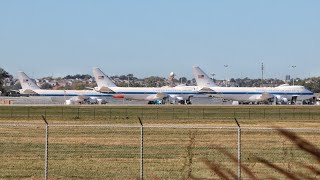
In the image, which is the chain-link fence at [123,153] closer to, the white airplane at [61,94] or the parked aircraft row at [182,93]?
the parked aircraft row at [182,93]

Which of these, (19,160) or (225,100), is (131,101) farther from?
(19,160)

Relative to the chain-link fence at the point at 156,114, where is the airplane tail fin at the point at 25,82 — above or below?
above

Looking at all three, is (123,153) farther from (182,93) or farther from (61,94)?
(61,94)

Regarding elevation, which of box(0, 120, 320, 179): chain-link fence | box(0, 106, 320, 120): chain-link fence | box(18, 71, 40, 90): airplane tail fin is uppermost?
box(18, 71, 40, 90): airplane tail fin

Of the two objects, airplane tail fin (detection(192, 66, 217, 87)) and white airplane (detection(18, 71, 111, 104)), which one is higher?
airplane tail fin (detection(192, 66, 217, 87))

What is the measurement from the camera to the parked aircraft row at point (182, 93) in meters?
135

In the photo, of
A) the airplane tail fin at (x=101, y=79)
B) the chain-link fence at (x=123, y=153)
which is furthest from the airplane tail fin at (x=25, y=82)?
the chain-link fence at (x=123, y=153)

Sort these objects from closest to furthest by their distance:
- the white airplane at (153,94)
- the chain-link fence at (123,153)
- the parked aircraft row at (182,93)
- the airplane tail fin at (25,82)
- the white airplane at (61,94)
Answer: the chain-link fence at (123,153), the parked aircraft row at (182,93), the white airplane at (153,94), the white airplane at (61,94), the airplane tail fin at (25,82)

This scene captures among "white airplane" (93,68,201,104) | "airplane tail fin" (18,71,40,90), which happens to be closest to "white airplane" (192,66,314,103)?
"white airplane" (93,68,201,104)

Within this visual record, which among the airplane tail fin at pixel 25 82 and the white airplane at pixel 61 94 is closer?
the white airplane at pixel 61 94

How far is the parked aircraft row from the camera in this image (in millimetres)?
135125

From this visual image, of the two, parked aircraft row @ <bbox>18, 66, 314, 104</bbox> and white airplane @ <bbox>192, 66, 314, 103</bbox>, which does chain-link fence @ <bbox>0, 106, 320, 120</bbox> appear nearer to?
white airplane @ <bbox>192, 66, 314, 103</bbox>

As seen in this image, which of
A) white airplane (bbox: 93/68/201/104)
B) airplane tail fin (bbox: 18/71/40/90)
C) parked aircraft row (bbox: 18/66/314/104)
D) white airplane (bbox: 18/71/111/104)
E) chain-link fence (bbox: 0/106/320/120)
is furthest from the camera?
airplane tail fin (bbox: 18/71/40/90)

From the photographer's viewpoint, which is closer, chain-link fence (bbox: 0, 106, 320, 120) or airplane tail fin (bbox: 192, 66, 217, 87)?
chain-link fence (bbox: 0, 106, 320, 120)
